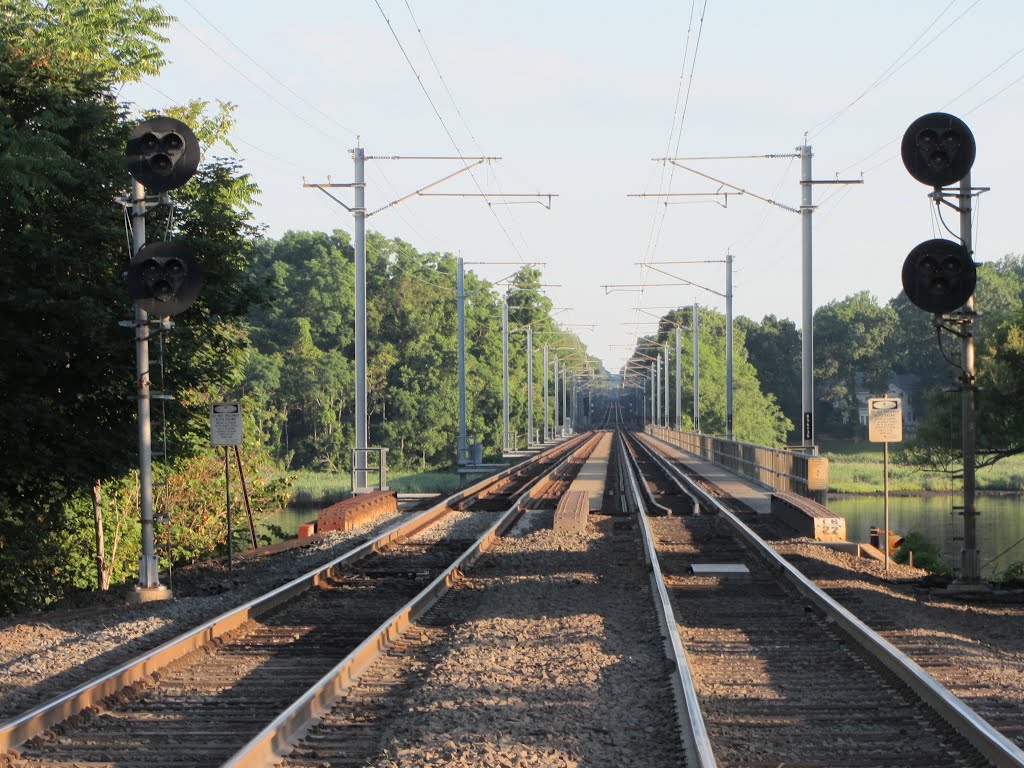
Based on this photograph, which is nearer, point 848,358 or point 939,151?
point 939,151

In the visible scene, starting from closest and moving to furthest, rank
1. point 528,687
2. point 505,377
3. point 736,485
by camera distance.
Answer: point 528,687
point 736,485
point 505,377

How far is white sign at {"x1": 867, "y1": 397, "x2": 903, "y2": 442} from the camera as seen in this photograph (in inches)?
690

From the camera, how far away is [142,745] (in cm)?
752

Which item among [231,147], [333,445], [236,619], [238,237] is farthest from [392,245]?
[236,619]

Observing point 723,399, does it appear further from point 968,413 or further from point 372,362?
point 968,413


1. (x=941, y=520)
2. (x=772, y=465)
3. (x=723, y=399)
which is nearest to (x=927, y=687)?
(x=772, y=465)

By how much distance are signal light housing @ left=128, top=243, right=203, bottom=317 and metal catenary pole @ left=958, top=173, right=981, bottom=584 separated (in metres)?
9.14

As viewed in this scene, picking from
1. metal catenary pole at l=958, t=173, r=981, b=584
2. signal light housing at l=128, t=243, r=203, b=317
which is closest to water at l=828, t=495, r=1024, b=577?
metal catenary pole at l=958, t=173, r=981, b=584

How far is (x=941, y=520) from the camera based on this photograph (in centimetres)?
6588

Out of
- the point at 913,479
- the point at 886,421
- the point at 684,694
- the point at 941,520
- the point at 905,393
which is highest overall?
the point at 905,393

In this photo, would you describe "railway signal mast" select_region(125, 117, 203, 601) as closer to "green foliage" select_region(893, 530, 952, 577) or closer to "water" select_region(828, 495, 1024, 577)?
"green foliage" select_region(893, 530, 952, 577)

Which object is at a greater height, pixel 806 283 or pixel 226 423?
pixel 806 283

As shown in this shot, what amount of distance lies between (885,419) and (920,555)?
12.7m

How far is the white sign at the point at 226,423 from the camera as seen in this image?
17.9 meters
